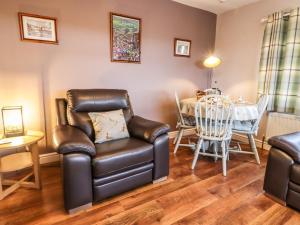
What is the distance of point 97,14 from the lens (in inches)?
103

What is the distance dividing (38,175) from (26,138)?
39 cm

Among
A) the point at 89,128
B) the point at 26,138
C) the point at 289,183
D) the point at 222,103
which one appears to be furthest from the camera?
the point at 222,103

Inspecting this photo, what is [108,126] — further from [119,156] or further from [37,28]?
[37,28]

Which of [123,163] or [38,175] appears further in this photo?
[38,175]

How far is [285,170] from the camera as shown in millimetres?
1723

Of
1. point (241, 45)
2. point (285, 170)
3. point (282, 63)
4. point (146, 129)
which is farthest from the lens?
point (241, 45)

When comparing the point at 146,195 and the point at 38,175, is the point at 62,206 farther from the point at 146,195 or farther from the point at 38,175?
the point at 146,195

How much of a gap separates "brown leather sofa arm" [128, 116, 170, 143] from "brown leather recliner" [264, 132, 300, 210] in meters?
1.02

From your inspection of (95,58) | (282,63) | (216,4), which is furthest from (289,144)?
(216,4)

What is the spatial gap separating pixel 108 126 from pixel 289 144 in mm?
1707

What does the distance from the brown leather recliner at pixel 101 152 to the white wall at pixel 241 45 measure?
2.16 m

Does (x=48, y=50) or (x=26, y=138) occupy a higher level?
(x=48, y=50)

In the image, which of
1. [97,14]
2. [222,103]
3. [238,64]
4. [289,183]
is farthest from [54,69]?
[238,64]

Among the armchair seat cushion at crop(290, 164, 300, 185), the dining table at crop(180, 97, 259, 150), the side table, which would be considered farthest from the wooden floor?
the dining table at crop(180, 97, 259, 150)
